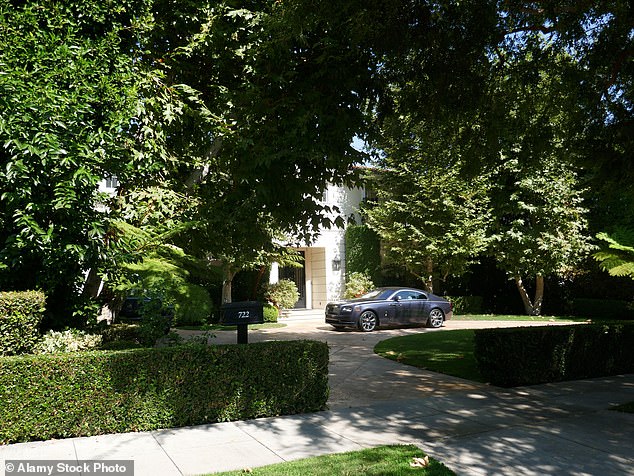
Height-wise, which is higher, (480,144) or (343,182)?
(480,144)

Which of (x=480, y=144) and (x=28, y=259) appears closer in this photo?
(x=28, y=259)

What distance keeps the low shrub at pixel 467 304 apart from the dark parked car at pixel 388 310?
6310 millimetres

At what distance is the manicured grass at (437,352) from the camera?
10047mm

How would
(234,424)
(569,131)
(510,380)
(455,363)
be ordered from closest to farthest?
(234,424)
(510,380)
(569,131)
(455,363)

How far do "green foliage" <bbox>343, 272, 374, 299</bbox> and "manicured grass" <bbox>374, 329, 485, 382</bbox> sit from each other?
33.2 feet

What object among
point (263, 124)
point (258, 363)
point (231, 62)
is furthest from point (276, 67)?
point (258, 363)

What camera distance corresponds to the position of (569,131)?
9539mm

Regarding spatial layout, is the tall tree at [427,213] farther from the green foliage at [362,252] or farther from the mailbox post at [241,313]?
the mailbox post at [241,313]

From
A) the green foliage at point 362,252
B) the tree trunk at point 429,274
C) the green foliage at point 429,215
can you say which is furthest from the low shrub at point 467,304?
the green foliage at point 362,252

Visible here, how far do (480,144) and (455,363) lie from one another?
464 centimetres

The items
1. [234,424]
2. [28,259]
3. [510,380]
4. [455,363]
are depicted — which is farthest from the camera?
[455,363]

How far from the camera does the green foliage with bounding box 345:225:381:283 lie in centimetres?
2797

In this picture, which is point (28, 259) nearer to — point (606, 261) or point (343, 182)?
point (343, 182)

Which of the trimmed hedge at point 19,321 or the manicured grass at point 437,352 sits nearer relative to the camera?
the trimmed hedge at point 19,321
